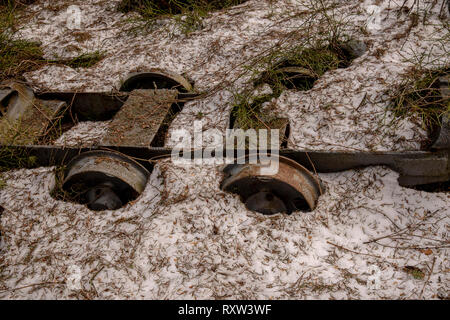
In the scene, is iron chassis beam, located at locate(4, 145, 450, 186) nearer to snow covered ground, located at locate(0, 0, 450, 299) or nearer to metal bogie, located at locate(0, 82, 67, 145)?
snow covered ground, located at locate(0, 0, 450, 299)

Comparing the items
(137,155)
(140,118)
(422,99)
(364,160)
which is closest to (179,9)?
(140,118)

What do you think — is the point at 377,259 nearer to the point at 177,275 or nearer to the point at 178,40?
the point at 177,275

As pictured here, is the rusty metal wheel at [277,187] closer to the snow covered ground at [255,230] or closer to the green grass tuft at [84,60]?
the snow covered ground at [255,230]

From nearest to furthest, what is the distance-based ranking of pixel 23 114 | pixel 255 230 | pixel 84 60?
pixel 255 230 → pixel 23 114 → pixel 84 60

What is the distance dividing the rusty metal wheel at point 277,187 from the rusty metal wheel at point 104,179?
2.84 ft

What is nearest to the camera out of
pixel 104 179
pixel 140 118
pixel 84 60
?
pixel 104 179

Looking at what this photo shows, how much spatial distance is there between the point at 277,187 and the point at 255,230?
0.40m

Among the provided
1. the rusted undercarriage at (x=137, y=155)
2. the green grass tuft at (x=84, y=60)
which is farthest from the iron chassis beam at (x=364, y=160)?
the green grass tuft at (x=84, y=60)

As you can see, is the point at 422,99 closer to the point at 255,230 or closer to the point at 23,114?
the point at 255,230

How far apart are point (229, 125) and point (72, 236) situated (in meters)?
1.93

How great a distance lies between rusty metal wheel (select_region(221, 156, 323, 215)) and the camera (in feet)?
9.37

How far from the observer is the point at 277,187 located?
2.89 m

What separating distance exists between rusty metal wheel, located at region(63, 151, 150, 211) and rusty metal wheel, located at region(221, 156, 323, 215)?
0.87 metres

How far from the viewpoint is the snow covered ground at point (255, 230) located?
2566mm
